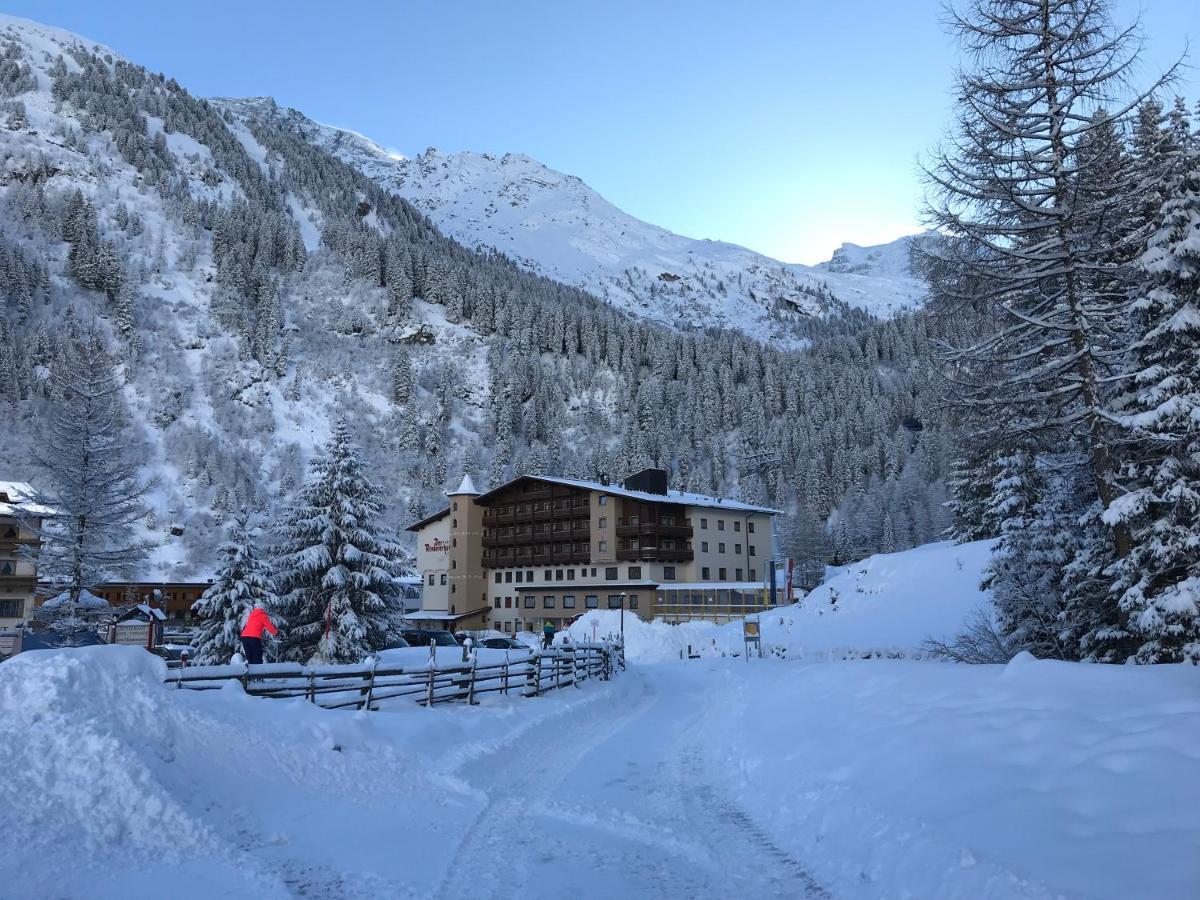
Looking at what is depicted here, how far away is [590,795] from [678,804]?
134 centimetres

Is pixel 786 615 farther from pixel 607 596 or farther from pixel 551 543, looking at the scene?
pixel 551 543

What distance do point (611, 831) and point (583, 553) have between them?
61.9 meters

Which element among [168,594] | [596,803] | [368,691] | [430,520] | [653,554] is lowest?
[168,594]

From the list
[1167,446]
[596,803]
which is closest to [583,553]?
[1167,446]

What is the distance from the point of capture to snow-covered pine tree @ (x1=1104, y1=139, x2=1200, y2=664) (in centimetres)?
1171

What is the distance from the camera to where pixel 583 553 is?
232ft

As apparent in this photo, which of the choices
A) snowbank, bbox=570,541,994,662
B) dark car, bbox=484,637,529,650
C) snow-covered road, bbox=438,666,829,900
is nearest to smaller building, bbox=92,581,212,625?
dark car, bbox=484,637,529,650

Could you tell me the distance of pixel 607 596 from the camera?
225ft

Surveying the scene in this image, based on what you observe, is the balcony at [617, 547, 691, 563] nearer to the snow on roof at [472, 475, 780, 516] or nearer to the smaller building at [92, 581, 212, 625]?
the snow on roof at [472, 475, 780, 516]

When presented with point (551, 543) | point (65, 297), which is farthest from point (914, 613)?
point (65, 297)

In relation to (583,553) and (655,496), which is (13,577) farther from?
(655,496)

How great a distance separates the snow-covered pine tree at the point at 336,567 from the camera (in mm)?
29797

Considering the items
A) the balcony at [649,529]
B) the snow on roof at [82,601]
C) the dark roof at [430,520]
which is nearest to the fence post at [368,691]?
the snow on roof at [82,601]

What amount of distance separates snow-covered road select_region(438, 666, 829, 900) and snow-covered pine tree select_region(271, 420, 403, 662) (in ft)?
54.7
